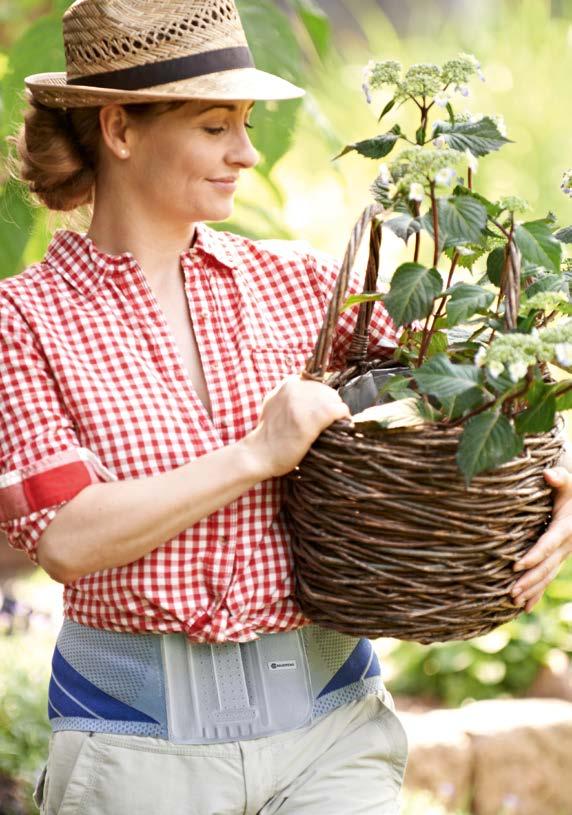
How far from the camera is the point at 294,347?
1.91 meters

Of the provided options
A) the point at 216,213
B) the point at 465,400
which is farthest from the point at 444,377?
the point at 216,213

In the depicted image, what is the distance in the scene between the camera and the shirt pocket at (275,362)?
185 centimetres

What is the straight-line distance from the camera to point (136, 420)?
5.69ft

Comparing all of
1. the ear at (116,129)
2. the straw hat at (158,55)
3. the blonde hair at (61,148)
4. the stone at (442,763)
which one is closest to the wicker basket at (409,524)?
the straw hat at (158,55)

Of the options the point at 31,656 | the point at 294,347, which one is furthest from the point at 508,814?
the point at 294,347

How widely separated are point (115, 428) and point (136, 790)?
49cm

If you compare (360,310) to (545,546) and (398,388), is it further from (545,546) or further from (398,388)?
(545,546)

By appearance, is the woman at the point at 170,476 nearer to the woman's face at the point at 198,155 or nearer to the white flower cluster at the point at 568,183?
the woman's face at the point at 198,155

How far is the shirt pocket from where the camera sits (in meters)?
1.85

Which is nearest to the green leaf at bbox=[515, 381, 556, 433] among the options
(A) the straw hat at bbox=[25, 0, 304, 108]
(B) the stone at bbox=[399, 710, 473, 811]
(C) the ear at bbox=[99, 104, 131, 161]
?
(A) the straw hat at bbox=[25, 0, 304, 108]

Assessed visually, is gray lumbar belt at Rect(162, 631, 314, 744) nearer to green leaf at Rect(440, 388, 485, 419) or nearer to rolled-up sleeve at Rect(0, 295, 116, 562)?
rolled-up sleeve at Rect(0, 295, 116, 562)

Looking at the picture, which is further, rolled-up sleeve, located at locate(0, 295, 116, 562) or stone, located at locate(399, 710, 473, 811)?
stone, located at locate(399, 710, 473, 811)

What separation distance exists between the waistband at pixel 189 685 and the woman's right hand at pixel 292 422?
0.30 meters

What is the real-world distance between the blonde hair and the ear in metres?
0.05
